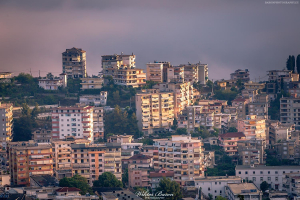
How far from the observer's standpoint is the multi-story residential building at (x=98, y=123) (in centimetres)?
4403

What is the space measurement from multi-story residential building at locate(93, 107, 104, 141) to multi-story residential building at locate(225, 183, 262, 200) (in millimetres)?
10044

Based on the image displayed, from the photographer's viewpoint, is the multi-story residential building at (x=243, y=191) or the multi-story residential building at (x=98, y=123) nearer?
the multi-story residential building at (x=243, y=191)

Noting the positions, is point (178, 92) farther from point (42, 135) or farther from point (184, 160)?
point (184, 160)

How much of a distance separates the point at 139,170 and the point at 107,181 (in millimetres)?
1978

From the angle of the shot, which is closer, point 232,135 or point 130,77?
point 232,135

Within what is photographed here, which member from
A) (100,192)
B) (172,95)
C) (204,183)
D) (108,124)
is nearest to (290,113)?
(172,95)

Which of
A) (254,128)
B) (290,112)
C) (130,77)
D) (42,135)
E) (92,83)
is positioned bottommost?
(42,135)

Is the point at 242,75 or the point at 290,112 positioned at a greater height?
the point at 242,75

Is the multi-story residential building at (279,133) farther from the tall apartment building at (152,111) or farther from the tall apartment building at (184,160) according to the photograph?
the tall apartment building at (184,160)

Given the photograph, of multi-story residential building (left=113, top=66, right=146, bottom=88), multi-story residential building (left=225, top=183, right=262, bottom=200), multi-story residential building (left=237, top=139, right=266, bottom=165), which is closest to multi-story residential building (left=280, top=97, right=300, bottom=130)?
multi-story residential building (left=113, top=66, right=146, bottom=88)

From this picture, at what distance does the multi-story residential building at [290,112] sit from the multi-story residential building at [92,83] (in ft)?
30.0

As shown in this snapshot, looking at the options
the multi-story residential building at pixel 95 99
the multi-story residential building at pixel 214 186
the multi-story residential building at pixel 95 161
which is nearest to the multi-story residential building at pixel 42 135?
the multi-story residential building at pixel 95 99

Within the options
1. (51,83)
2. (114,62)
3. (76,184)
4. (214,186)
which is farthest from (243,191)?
(114,62)

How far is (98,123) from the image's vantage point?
145ft
